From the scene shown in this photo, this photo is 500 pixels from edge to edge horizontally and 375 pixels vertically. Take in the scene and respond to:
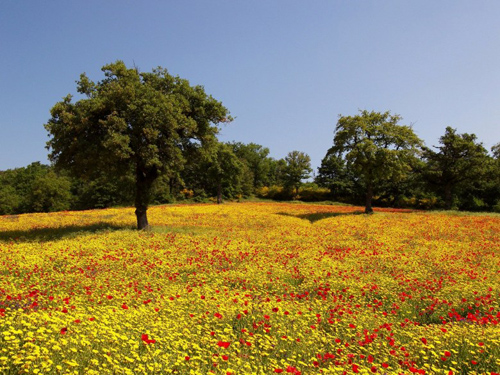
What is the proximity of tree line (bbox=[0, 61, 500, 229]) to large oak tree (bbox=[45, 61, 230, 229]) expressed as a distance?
66 millimetres

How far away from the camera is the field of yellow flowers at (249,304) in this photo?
4.96m

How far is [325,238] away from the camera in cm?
2048

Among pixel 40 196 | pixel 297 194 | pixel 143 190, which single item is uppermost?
pixel 40 196

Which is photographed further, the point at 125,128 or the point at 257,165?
the point at 257,165

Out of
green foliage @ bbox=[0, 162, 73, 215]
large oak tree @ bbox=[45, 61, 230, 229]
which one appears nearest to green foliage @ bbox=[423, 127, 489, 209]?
large oak tree @ bbox=[45, 61, 230, 229]

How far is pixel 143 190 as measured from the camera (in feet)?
74.3

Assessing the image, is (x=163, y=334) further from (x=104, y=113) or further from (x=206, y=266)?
(x=104, y=113)

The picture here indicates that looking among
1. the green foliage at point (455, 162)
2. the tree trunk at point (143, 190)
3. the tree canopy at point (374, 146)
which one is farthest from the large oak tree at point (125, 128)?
the green foliage at point (455, 162)

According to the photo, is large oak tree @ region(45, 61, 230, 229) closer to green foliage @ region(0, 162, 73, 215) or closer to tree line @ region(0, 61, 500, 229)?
tree line @ region(0, 61, 500, 229)

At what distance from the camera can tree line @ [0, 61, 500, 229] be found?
19781mm

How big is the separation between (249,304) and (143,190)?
1667 cm

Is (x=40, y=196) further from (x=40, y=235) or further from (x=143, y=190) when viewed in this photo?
(x=143, y=190)

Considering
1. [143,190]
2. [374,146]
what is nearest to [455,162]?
[374,146]

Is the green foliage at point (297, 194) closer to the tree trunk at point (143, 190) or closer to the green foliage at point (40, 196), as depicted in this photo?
the green foliage at point (40, 196)
